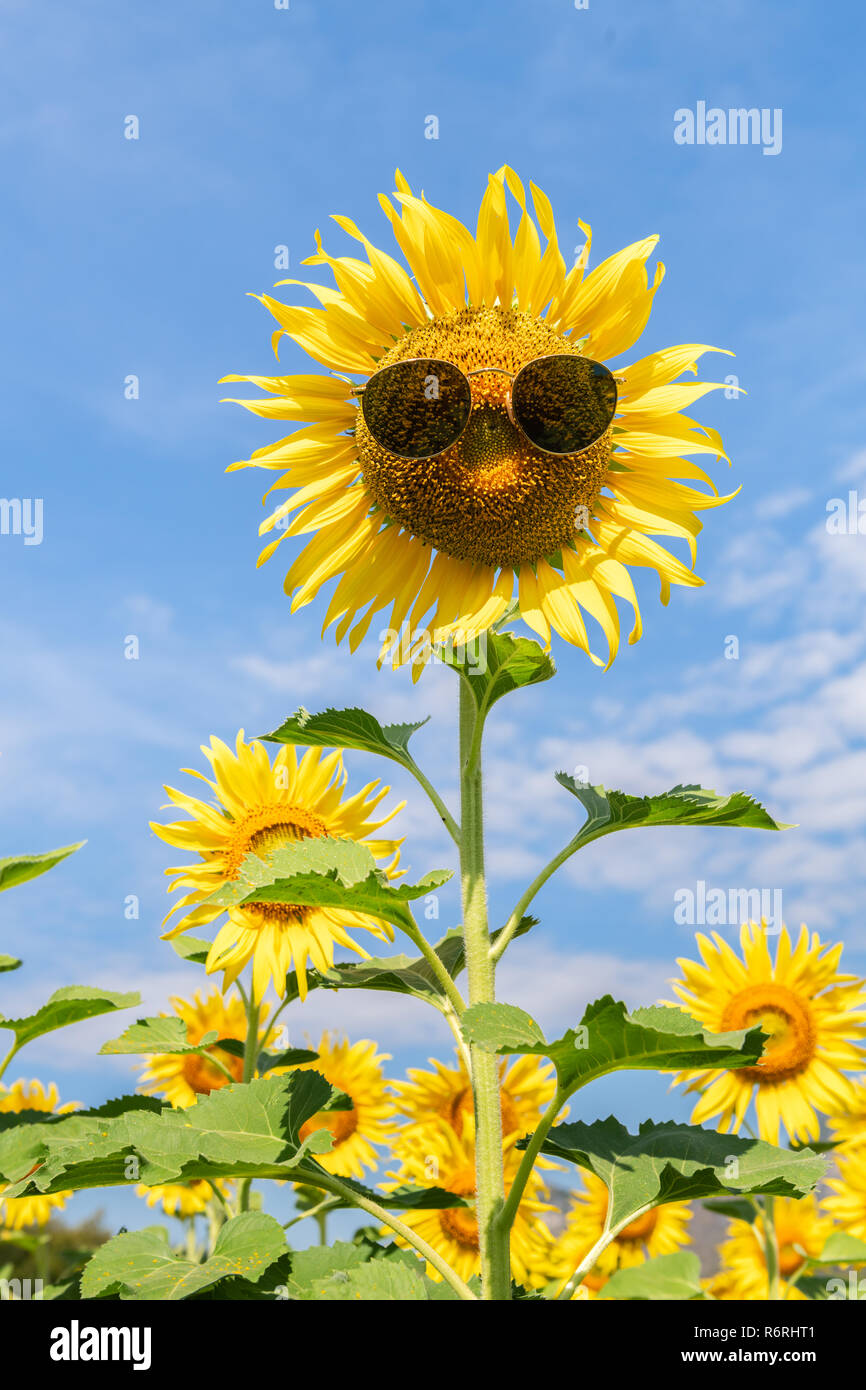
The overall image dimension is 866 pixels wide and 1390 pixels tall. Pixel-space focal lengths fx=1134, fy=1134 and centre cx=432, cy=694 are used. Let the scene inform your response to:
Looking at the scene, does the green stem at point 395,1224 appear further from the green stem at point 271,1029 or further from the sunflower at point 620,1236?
the sunflower at point 620,1236

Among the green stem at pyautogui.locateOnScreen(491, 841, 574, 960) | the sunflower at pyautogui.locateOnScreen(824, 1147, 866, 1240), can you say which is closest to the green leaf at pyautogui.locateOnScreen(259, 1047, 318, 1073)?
the green stem at pyautogui.locateOnScreen(491, 841, 574, 960)

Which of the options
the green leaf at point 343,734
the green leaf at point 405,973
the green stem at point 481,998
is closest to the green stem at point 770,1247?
the green leaf at point 405,973

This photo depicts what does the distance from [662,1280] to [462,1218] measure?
1.11 m

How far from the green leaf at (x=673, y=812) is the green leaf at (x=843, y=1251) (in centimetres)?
243

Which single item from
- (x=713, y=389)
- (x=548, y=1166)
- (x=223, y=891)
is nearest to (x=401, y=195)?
(x=713, y=389)

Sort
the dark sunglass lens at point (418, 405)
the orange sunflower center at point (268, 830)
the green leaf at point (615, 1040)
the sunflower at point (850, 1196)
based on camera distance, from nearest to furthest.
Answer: the green leaf at point (615, 1040) → the dark sunglass lens at point (418, 405) → the orange sunflower center at point (268, 830) → the sunflower at point (850, 1196)

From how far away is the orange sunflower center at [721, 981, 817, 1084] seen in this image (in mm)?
5566

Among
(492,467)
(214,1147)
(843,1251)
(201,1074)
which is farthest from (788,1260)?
(492,467)

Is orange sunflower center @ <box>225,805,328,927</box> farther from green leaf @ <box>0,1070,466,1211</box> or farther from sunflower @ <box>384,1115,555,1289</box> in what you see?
sunflower @ <box>384,1115,555,1289</box>

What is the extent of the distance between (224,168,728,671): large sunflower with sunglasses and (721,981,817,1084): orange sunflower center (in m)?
2.62

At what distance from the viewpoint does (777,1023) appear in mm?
5680

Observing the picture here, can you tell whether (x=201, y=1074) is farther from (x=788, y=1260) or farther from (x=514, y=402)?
(x=514, y=402)

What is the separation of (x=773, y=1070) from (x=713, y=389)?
11.1 ft

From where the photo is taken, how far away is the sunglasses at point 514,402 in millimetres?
3865
